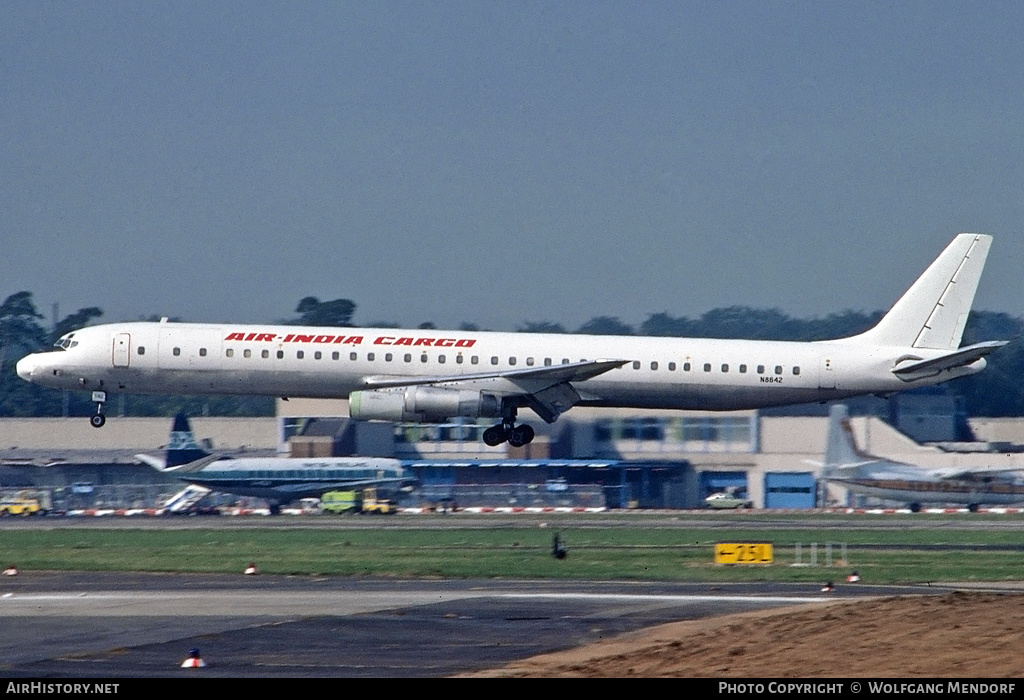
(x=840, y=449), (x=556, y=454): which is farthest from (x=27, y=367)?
(x=840, y=449)

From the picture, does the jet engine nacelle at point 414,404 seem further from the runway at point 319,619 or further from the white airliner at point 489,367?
the runway at point 319,619

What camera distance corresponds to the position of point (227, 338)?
44750 millimetres

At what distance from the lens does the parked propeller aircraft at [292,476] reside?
70.3 m

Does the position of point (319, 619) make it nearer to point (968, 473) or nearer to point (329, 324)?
point (968, 473)

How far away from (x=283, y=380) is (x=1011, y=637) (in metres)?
28.8

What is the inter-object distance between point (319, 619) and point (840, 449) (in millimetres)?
46861

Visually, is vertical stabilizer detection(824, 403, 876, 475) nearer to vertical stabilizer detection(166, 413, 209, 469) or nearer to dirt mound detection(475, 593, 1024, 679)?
vertical stabilizer detection(166, 413, 209, 469)

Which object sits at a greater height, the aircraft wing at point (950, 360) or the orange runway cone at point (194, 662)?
the aircraft wing at point (950, 360)

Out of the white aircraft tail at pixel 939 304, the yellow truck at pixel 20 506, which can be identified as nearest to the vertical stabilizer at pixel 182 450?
the yellow truck at pixel 20 506

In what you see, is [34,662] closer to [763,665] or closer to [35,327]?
[763,665]

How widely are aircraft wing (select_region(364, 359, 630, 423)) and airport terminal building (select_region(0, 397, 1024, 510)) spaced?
21319 millimetres

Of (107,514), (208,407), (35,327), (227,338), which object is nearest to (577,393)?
(227,338)

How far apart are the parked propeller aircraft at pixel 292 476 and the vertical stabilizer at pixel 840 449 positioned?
21.2 metres

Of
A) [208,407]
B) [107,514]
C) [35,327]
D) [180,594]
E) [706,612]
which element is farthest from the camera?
[35,327]
